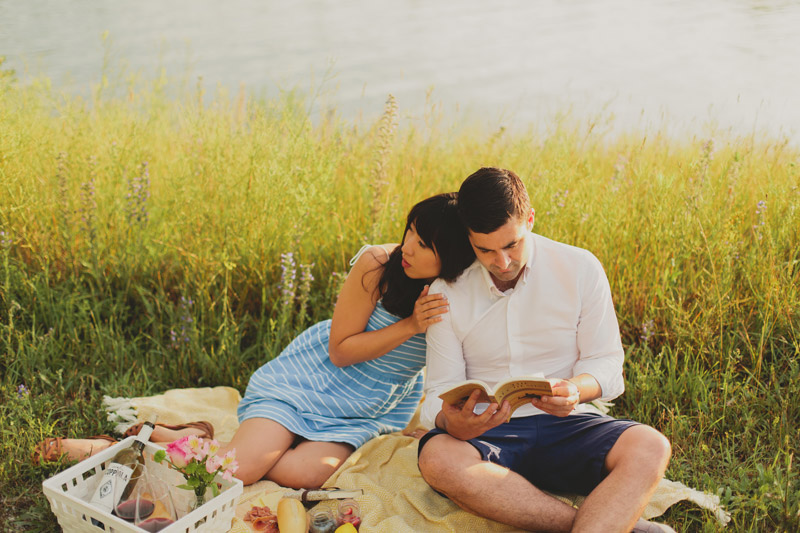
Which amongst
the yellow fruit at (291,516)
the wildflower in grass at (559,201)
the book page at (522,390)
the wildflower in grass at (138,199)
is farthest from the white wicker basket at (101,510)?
the wildflower in grass at (559,201)

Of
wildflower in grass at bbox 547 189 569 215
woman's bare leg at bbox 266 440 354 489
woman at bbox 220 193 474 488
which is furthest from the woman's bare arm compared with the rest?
wildflower in grass at bbox 547 189 569 215

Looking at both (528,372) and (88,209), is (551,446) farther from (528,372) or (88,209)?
(88,209)

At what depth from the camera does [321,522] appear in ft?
8.85

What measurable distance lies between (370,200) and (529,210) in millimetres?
2068

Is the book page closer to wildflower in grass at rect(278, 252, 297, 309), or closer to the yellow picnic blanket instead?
the yellow picnic blanket

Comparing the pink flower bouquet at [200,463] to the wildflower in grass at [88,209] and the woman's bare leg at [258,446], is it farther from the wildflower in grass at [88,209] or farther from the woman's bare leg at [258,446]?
the wildflower in grass at [88,209]

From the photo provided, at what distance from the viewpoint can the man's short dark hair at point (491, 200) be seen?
97.0 inches

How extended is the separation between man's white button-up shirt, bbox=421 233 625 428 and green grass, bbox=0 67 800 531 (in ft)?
2.62

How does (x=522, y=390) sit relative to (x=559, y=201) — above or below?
below

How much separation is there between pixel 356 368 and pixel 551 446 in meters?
1.03

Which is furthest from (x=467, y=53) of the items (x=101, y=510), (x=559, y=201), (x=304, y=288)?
(x=101, y=510)

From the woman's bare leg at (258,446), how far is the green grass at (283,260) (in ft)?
2.66

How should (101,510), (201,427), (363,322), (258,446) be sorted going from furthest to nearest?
(201,427), (363,322), (258,446), (101,510)

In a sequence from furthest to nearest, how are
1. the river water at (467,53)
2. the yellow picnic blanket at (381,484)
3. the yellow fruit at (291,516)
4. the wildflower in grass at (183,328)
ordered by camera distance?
the river water at (467,53) < the wildflower in grass at (183,328) < the yellow picnic blanket at (381,484) < the yellow fruit at (291,516)
